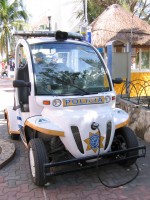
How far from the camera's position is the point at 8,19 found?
29.4 meters

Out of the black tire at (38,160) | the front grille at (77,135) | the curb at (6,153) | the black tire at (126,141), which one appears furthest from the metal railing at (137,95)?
the black tire at (38,160)

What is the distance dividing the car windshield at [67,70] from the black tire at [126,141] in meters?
0.73

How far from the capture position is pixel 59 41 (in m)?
4.97

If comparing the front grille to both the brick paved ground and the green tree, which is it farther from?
the green tree

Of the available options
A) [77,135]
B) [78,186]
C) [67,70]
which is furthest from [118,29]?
[78,186]

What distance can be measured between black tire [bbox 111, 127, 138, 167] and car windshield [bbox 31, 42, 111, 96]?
735mm

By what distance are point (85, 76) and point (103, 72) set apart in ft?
Answer: 1.22

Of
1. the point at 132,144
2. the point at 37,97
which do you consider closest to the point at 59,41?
the point at 37,97

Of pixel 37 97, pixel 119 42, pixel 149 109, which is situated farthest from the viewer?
pixel 119 42

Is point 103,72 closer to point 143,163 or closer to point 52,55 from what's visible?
point 52,55

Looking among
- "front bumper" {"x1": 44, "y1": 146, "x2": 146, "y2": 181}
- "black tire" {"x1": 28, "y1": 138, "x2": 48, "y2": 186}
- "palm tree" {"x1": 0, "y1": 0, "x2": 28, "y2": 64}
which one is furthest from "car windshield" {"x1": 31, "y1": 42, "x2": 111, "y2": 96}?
"palm tree" {"x1": 0, "y1": 0, "x2": 28, "y2": 64}

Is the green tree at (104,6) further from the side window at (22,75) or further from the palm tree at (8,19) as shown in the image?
the side window at (22,75)

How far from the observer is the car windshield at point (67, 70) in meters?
4.51

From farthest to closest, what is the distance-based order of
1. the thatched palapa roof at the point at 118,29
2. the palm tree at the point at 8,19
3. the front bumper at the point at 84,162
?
1. the palm tree at the point at 8,19
2. the thatched palapa roof at the point at 118,29
3. the front bumper at the point at 84,162
